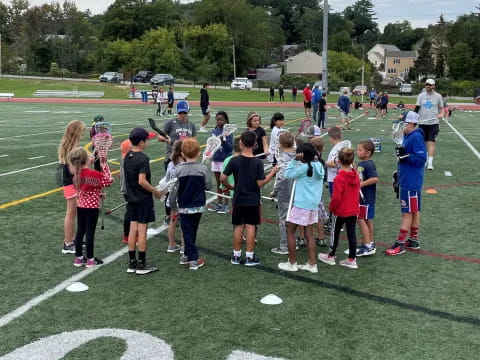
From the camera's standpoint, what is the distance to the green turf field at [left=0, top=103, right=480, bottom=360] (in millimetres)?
4730

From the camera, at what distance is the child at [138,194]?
20.5ft

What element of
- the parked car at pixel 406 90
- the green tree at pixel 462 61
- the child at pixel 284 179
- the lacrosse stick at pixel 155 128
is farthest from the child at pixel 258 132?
the green tree at pixel 462 61

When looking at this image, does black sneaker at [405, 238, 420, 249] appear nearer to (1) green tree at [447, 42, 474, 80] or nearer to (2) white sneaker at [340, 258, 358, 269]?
(2) white sneaker at [340, 258, 358, 269]

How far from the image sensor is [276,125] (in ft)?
29.6

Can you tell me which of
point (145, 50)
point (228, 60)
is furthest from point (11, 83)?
point (228, 60)

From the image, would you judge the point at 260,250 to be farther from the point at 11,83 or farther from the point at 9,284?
the point at 11,83

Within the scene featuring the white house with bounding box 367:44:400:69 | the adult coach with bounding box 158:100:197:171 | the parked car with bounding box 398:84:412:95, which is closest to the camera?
the adult coach with bounding box 158:100:197:171

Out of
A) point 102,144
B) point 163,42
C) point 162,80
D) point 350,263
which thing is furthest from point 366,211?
point 163,42

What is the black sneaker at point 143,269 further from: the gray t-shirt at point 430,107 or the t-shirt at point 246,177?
the gray t-shirt at point 430,107

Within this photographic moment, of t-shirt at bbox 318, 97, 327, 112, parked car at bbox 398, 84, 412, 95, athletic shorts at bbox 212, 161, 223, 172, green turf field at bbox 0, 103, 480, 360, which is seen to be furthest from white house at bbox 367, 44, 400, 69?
green turf field at bbox 0, 103, 480, 360

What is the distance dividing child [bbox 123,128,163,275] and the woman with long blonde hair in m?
0.88

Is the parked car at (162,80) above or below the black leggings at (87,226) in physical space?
above

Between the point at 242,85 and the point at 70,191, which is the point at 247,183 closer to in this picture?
the point at 70,191

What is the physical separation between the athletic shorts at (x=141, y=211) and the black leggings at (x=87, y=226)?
482mm
